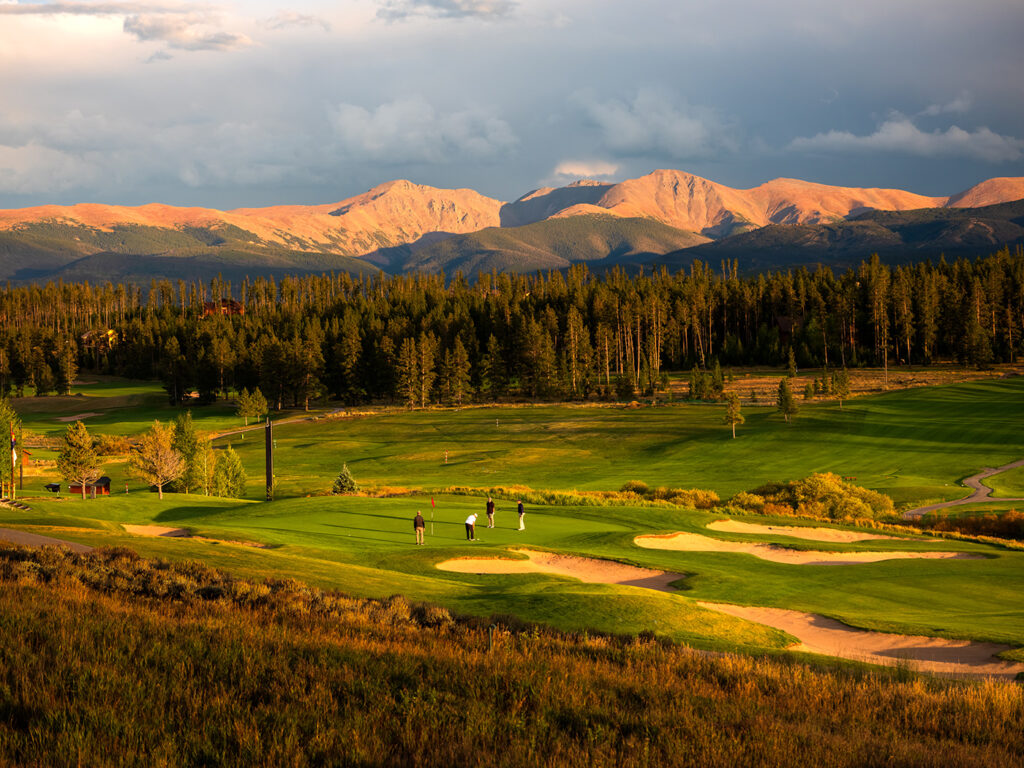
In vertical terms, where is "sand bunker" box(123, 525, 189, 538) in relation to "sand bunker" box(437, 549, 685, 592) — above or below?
above

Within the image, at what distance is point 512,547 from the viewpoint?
31.0 metres

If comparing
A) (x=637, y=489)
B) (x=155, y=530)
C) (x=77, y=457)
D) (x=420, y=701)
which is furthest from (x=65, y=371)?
(x=420, y=701)

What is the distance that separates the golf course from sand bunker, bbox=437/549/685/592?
11 centimetres

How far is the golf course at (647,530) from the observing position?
18.9 metres

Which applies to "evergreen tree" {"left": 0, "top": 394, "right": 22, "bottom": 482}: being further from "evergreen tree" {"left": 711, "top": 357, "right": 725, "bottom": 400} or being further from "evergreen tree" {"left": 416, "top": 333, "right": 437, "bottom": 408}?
"evergreen tree" {"left": 711, "top": 357, "right": 725, "bottom": 400}

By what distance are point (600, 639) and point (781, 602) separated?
10891 mm

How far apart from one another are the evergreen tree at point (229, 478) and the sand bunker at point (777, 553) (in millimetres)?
39073

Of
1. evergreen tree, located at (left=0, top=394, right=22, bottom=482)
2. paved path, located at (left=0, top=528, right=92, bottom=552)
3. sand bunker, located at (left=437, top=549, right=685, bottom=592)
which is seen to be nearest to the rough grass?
paved path, located at (left=0, top=528, right=92, bottom=552)

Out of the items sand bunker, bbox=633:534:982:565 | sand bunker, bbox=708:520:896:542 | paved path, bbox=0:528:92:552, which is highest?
paved path, bbox=0:528:92:552

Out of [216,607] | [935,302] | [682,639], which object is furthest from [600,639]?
[935,302]

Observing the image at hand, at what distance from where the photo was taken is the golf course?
1892 centimetres

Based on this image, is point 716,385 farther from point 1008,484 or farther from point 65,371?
point 65,371

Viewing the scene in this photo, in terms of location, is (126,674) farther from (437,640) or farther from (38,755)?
(437,640)

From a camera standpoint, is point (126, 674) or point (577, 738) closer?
point (577, 738)
